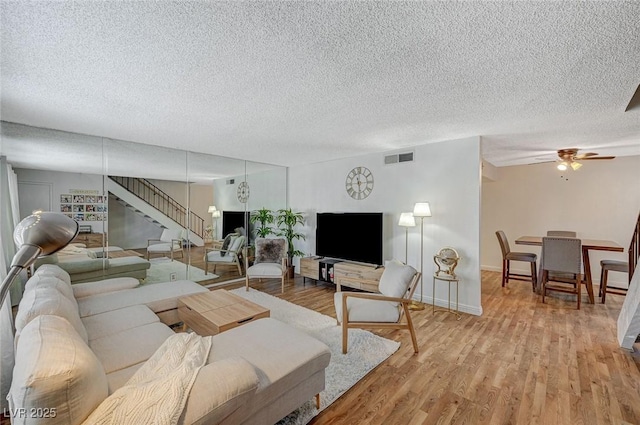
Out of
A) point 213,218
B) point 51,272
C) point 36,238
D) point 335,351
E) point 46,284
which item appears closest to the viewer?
point 36,238

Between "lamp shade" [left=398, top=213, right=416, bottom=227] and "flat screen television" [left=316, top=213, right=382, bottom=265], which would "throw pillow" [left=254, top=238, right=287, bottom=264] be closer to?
"flat screen television" [left=316, top=213, right=382, bottom=265]

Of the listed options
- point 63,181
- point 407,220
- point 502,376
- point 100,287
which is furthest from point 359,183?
point 63,181

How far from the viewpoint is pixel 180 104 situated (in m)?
2.62

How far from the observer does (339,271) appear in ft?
15.2

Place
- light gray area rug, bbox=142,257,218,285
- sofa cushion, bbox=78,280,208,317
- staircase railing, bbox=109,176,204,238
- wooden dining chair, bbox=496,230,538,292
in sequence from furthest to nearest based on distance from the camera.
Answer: wooden dining chair, bbox=496,230,538,292 < light gray area rug, bbox=142,257,218,285 < staircase railing, bbox=109,176,204,238 < sofa cushion, bbox=78,280,208,317

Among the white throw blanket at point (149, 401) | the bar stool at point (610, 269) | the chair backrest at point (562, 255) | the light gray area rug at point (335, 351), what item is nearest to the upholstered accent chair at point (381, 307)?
the light gray area rug at point (335, 351)

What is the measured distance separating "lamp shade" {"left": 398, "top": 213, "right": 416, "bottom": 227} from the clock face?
36.2 inches

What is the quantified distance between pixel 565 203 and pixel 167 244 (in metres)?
7.72

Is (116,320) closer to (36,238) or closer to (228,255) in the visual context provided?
(36,238)

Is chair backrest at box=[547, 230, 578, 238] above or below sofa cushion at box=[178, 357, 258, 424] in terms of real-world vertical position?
above

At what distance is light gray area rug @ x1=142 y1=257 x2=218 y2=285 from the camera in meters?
4.49

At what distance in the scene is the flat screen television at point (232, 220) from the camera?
17.8 feet

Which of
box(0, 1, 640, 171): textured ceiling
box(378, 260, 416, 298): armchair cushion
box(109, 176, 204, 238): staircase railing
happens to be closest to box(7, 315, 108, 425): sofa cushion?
box(0, 1, 640, 171): textured ceiling

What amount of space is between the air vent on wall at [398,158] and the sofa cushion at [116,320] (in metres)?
3.91
